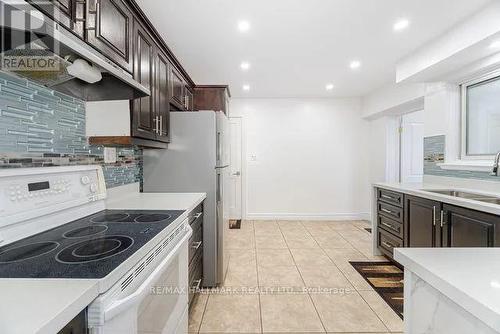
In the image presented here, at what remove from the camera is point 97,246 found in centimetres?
101

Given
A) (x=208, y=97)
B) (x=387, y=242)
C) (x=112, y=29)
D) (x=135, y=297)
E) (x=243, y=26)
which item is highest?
(x=243, y=26)

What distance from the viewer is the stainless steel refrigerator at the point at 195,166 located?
236 cm

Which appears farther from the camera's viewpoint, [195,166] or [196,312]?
[195,166]

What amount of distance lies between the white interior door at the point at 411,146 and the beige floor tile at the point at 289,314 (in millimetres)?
3264

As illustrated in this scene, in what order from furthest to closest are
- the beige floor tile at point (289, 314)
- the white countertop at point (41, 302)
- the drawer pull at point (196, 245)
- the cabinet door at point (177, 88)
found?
the cabinet door at point (177, 88)
the drawer pull at point (196, 245)
the beige floor tile at point (289, 314)
the white countertop at point (41, 302)

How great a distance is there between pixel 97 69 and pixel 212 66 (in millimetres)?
2191

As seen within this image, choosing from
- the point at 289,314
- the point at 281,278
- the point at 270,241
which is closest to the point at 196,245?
the point at 289,314

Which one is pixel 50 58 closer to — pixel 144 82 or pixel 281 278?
pixel 144 82

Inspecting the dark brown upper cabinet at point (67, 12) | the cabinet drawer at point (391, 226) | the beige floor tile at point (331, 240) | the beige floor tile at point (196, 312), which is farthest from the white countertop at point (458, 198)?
the dark brown upper cabinet at point (67, 12)

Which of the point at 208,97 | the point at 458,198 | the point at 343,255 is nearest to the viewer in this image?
the point at 458,198

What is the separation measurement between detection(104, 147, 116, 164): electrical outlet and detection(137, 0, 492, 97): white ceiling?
3.58ft

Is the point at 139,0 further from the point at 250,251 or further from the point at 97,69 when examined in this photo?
the point at 250,251

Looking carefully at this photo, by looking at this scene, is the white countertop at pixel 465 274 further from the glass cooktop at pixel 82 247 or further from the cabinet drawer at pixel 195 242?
the cabinet drawer at pixel 195 242

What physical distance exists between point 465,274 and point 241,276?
228cm
